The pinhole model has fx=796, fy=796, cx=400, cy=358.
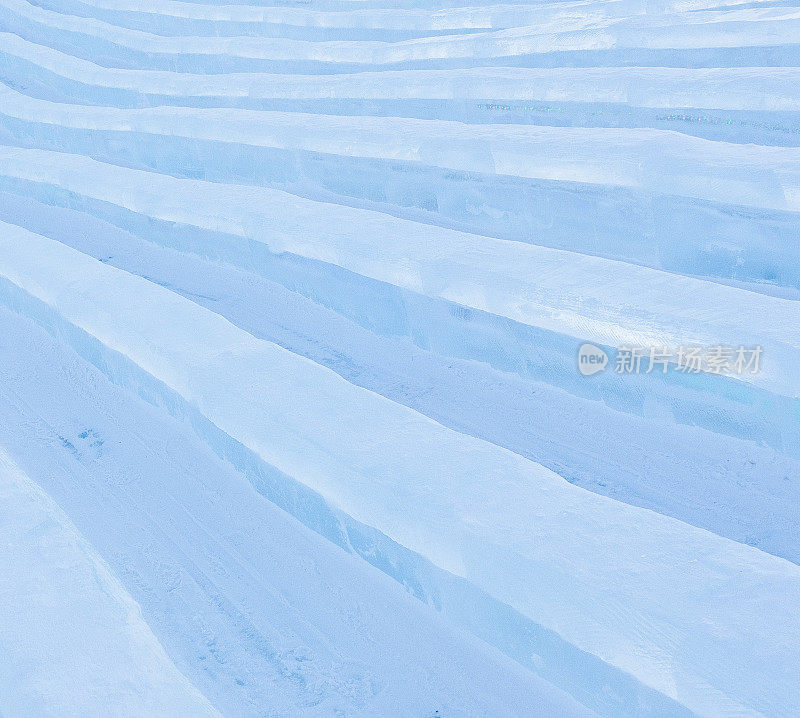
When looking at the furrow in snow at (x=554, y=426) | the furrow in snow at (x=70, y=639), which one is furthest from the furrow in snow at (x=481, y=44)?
the furrow in snow at (x=70, y=639)

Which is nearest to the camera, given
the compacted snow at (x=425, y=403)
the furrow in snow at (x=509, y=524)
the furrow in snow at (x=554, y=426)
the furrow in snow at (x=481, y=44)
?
the furrow in snow at (x=509, y=524)

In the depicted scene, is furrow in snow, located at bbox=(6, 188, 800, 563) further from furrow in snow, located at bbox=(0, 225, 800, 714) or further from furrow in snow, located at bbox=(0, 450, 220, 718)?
furrow in snow, located at bbox=(0, 450, 220, 718)

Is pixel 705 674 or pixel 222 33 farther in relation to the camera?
pixel 222 33

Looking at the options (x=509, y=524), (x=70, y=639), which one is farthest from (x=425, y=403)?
(x=70, y=639)

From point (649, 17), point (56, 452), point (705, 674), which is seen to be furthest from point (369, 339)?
point (649, 17)

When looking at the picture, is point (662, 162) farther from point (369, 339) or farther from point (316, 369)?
point (316, 369)

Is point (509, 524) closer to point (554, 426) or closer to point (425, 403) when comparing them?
point (554, 426)

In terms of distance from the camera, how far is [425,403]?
1.87 metres

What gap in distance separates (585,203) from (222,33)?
3640mm

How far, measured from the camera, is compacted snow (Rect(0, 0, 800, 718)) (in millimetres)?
1196

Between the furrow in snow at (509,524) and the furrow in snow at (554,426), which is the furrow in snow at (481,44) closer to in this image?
the furrow in snow at (554,426)

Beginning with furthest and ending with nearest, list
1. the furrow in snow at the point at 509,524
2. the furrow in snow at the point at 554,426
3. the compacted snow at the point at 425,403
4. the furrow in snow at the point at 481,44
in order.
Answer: the furrow in snow at the point at 481,44 < the furrow in snow at the point at 554,426 < the compacted snow at the point at 425,403 < the furrow in snow at the point at 509,524

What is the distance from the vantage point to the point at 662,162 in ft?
7.03

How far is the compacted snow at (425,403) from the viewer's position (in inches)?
47.1
